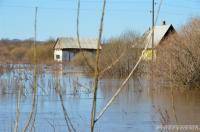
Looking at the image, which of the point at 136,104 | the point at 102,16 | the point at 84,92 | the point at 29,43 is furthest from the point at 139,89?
the point at 102,16

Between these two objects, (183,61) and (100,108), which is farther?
(183,61)

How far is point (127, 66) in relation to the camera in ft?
124

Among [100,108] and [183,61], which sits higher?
[183,61]

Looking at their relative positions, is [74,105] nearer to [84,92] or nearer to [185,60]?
[84,92]

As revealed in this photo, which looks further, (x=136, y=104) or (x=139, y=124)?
(x=136, y=104)

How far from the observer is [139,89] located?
86.1ft

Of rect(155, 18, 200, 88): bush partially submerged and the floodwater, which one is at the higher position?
rect(155, 18, 200, 88): bush partially submerged

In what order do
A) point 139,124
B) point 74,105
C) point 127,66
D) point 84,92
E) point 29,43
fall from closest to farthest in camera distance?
1. point 29,43
2. point 139,124
3. point 74,105
4. point 84,92
5. point 127,66

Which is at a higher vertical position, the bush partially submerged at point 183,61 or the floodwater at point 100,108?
the bush partially submerged at point 183,61

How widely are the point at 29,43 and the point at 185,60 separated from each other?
2302cm

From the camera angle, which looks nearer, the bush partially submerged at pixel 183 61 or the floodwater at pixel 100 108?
the floodwater at pixel 100 108

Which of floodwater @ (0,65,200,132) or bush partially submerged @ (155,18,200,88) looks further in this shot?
bush partially submerged @ (155,18,200,88)

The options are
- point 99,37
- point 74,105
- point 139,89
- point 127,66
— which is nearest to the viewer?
point 99,37

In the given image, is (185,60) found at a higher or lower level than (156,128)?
higher
